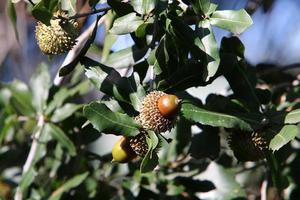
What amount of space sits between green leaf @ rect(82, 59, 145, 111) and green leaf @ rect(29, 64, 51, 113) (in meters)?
0.73

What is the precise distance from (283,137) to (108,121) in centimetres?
34

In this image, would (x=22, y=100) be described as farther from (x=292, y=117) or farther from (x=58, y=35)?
(x=292, y=117)

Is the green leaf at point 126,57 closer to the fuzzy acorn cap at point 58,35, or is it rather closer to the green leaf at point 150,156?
the fuzzy acorn cap at point 58,35

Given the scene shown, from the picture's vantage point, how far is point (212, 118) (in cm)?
121

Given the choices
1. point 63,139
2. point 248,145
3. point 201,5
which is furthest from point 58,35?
point 63,139

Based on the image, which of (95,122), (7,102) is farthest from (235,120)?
(7,102)

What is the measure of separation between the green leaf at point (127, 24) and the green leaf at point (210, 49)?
0.43 ft

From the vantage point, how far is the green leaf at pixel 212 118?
121cm

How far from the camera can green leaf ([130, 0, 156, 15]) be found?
47.3 inches

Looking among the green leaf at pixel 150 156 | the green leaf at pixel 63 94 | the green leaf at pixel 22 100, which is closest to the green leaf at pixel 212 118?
the green leaf at pixel 150 156

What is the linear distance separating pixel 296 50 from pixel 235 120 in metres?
1.77

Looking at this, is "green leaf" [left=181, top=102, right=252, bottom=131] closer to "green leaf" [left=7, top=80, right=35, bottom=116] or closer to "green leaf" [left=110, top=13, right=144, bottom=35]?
"green leaf" [left=110, top=13, right=144, bottom=35]

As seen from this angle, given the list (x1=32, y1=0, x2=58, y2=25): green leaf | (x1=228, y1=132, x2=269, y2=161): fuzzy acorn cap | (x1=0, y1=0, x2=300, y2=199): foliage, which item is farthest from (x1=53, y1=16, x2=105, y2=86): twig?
(x1=228, y1=132, x2=269, y2=161): fuzzy acorn cap

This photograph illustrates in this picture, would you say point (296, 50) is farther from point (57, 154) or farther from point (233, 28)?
point (233, 28)
